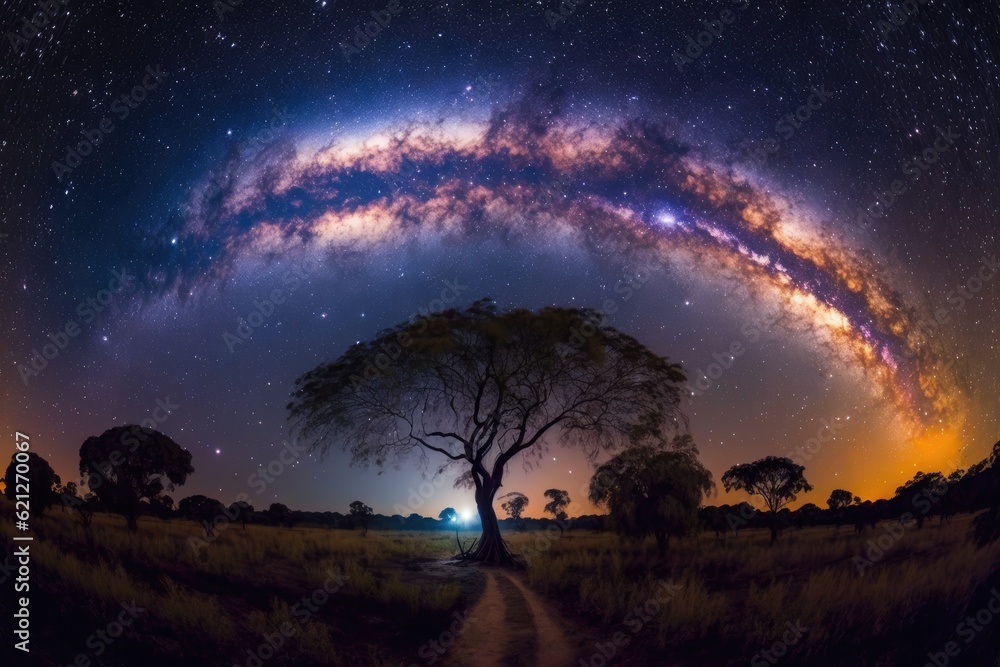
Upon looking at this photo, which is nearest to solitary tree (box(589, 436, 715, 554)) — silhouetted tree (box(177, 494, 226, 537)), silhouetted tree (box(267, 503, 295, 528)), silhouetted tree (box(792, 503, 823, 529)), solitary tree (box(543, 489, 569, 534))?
solitary tree (box(543, 489, 569, 534))

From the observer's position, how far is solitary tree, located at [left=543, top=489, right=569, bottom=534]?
6.04m

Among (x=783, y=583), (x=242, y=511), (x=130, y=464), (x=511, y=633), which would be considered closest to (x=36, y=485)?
(x=130, y=464)

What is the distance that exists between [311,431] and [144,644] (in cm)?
223

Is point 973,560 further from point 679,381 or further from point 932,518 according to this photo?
point 679,381

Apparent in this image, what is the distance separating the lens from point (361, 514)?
5.46 m

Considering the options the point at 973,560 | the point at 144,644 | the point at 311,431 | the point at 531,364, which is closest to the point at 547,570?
the point at 531,364

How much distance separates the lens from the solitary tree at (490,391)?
20.3 ft

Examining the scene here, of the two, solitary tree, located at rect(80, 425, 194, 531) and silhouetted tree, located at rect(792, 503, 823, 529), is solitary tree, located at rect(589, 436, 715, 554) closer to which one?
silhouetted tree, located at rect(792, 503, 823, 529)

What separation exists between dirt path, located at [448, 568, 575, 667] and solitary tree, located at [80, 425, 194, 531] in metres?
3.14

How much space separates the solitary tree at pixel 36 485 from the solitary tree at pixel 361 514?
253 cm

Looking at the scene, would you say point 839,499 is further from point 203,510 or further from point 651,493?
point 203,510

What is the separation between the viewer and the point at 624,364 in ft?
22.4

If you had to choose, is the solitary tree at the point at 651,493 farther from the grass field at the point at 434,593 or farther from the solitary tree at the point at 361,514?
the solitary tree at the point at 361,514

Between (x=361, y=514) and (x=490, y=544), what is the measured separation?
1.77 meters
